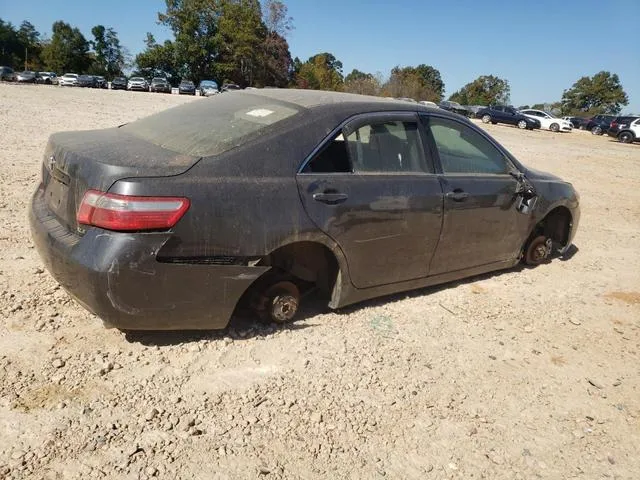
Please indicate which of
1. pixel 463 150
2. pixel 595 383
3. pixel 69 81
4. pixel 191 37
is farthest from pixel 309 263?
pixel 191 37

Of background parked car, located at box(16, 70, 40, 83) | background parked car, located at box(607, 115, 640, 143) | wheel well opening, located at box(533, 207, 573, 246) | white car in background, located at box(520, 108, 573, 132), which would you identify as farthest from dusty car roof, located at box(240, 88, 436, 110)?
background parked car, located at box(16, 70, 40, 83)

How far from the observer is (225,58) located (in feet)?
231

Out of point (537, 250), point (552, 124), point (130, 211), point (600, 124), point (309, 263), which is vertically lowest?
point (537, 250)

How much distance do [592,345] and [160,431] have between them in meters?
3.07

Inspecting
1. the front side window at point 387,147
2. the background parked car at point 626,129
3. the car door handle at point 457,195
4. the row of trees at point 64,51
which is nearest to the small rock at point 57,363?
the front side window at point 387,147

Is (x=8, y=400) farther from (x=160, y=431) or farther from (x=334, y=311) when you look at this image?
(x=334, y=311)

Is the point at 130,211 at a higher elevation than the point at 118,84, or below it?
below

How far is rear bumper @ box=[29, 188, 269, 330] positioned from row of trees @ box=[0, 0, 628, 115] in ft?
183

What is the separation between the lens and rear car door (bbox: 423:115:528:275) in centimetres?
389

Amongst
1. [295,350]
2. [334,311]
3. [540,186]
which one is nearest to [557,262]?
[540,186]

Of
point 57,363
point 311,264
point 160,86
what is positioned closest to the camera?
point 57,363

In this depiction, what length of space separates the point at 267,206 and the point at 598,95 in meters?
88.0

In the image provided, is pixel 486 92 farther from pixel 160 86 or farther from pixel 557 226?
pixel 557 226

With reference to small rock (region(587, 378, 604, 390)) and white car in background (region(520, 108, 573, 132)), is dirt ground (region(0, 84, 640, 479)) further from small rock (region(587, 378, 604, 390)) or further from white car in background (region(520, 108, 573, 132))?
white car in background (region(520, 108, 573, 132))
